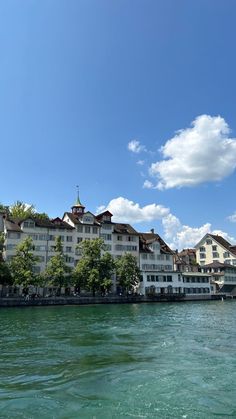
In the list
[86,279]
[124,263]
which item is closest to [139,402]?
[86,279]

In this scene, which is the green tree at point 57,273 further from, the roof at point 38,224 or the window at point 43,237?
the roof at point 38,224

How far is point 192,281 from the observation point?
91.9 m

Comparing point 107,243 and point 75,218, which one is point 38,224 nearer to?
point 75,218

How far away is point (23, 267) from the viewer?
6450 centimetres

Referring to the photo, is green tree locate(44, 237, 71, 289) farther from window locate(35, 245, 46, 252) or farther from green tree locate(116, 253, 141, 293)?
green tree locate(116, 253, 141, 293)

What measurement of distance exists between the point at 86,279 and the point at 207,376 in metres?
58.6

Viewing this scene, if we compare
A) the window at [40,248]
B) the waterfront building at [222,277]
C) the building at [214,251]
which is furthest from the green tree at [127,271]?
the building at [214,251]

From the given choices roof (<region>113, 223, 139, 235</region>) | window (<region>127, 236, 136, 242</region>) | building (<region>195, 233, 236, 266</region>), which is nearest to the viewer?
roof (<region>113, 223, 139, 235</region>)

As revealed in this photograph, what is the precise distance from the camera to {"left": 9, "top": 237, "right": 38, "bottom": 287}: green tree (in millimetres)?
62734

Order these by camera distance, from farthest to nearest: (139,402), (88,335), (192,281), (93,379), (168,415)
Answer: (192,281)
(88,335)
(93,379)
(139,402)
(168,415)

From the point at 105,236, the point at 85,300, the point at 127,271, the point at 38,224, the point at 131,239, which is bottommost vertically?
the point at 85,300

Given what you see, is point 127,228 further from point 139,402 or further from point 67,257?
point 139,402

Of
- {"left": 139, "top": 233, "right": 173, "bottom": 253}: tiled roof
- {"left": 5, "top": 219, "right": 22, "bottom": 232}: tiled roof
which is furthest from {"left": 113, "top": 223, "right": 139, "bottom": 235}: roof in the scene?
{"left": 5, "top": 219, "right": 22, "bottom": 232}: tiled roof

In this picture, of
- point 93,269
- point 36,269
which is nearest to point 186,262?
point 93,269
